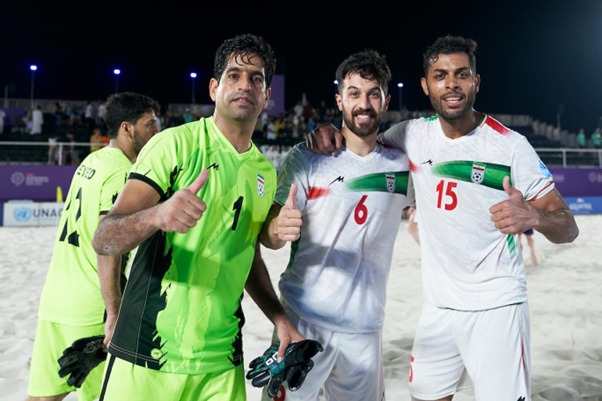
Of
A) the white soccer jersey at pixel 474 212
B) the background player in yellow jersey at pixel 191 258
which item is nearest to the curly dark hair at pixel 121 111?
the background player in yellow jersey at pixel 191 258

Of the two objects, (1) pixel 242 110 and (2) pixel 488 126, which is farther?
(2) pixel 488 126

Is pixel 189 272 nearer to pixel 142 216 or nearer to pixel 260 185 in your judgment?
pixel 142 216

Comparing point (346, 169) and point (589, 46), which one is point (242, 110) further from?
point (589, 46)

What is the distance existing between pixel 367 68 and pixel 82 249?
1881 millimetres

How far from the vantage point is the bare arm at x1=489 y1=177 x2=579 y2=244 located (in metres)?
A: 1.98

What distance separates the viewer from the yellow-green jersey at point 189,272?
1849 millimetres

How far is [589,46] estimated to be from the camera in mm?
36562

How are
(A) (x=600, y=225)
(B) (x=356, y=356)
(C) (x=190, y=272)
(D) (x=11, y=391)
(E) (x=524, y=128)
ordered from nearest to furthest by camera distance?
(C) (x=190, y=272) → (B) (x=356, y=356) → (D) (x=11, y=391) → (A) (x=600, y=225) → (E) (x=524, y=128)

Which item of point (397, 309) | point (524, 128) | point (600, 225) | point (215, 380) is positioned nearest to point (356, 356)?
point (215, 380)

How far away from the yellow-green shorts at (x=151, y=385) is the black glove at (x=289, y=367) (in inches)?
6.7

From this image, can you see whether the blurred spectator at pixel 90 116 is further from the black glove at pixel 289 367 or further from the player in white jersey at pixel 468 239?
the black glove at pixel 289 367

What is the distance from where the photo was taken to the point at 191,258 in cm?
190

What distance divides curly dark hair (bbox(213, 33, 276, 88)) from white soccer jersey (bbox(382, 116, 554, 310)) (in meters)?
1.05

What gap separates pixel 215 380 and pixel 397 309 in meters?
4.10
